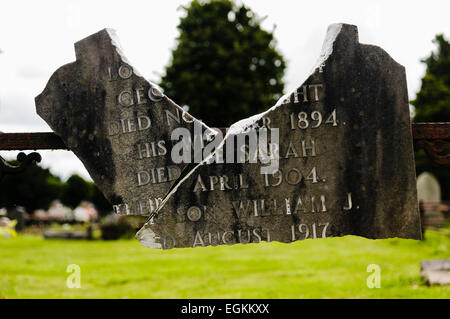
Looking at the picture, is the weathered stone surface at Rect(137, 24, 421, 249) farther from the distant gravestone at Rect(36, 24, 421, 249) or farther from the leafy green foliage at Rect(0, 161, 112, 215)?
the leafy green foliage at Rect(0, 161, 112, 215)

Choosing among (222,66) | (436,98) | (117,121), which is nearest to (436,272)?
(117,121)

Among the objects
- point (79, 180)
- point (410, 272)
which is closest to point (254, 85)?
point (410, 272)

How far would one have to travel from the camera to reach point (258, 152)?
3.51 m

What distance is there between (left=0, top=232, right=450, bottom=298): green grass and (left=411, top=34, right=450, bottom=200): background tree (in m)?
11.2

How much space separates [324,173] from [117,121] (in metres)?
1.61

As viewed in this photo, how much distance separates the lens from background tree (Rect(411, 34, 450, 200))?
23.1 m

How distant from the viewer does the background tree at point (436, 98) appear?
75.9ft

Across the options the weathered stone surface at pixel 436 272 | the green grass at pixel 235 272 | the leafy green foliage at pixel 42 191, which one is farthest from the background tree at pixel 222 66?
the leafy green foliage at pixel 42 191

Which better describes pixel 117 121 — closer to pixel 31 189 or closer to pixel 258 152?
pixel 258 152

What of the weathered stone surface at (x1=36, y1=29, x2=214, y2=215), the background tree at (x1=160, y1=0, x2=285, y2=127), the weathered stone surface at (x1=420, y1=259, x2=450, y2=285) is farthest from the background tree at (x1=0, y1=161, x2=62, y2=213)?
the weathered stone surface at (x1=36, y1=29, x2=214, y2=215)

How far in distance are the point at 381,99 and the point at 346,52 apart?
0.44 m

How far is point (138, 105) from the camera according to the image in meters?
3.60

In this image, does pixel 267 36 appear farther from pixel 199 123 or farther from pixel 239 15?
pixel 199 123

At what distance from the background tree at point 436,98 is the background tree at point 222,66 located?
985 cm
